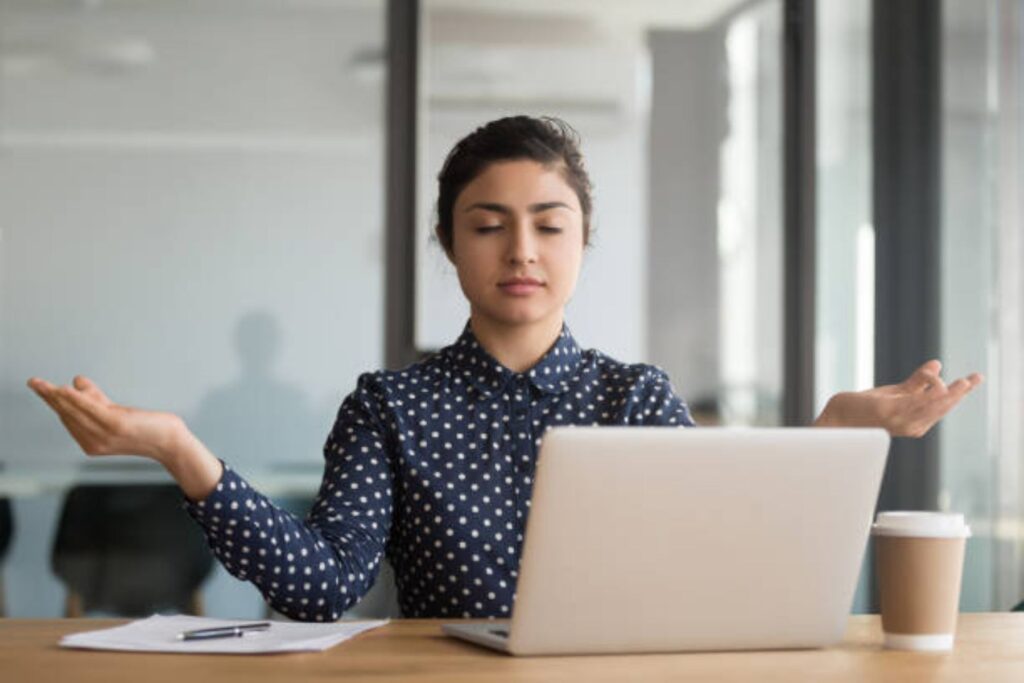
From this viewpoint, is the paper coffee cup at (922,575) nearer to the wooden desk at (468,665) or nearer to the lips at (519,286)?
the wooden desk at (468,665)

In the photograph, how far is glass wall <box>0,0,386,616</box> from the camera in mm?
3869

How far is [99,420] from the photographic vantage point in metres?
1.38

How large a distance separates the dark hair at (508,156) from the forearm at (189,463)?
24.6 inches

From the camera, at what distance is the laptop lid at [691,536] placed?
50.9 inches

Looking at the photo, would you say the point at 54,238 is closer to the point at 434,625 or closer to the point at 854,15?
the point at 854,15

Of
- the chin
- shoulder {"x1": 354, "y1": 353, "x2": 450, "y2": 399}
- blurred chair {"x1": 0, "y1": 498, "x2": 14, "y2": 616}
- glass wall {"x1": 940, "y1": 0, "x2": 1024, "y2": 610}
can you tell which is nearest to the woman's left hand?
the chin

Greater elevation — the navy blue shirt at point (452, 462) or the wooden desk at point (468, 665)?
the navy blue shirt at point (452, 462)

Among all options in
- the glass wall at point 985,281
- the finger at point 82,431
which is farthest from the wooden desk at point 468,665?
the glass wall at point 985,281

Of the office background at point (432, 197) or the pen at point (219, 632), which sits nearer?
the pen at point (219, 632)

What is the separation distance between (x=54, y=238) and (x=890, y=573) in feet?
9.47

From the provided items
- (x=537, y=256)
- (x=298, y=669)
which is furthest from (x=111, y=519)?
(x=298, y=669)

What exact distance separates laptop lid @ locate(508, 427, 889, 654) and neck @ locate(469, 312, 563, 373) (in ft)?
2.29

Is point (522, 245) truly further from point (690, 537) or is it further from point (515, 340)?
point (690, 537)

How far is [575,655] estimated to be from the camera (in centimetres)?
137
